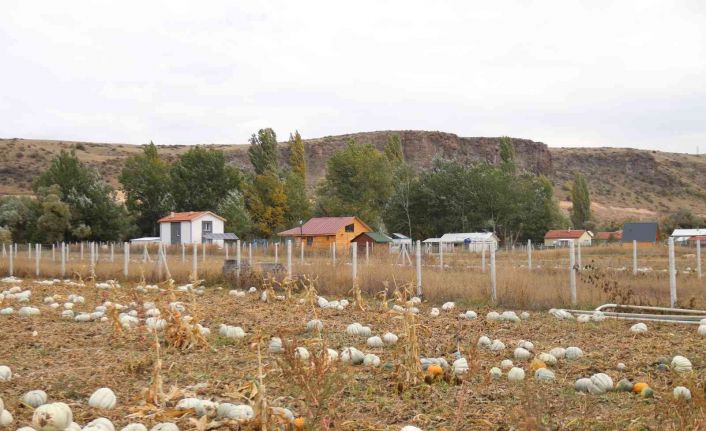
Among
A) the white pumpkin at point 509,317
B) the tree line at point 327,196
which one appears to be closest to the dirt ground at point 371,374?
the white pumpkin at point 509,317

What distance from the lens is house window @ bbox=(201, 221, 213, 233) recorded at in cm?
5652

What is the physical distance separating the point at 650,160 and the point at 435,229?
8855cm

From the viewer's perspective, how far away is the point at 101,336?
32.9 ft

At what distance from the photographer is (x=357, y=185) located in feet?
229

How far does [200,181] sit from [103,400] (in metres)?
64.1

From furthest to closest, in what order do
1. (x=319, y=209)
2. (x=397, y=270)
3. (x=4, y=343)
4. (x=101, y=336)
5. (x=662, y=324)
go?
(x=319, y=209) → (x=397, y=270) → (x=662, y=324) → (x=101, y=336) → (x=4, y=343)

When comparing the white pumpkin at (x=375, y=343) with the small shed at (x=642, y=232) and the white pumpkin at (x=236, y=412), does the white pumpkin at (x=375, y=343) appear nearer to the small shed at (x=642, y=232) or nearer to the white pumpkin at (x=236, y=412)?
the white pumpkin at (x=236, y=412)

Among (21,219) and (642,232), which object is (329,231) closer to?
(21,219)

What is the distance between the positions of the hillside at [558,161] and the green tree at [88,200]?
36204mm

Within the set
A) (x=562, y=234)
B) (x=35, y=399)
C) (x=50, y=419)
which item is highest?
(x=50, y=419)

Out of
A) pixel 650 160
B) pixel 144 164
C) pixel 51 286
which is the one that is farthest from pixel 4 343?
pixel 650 160

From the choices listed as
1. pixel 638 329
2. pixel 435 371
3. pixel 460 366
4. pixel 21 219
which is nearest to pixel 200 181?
pixel 21 219

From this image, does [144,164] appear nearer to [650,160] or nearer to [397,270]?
[397,270]

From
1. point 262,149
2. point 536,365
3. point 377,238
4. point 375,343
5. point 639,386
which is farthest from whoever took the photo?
point 262,149
